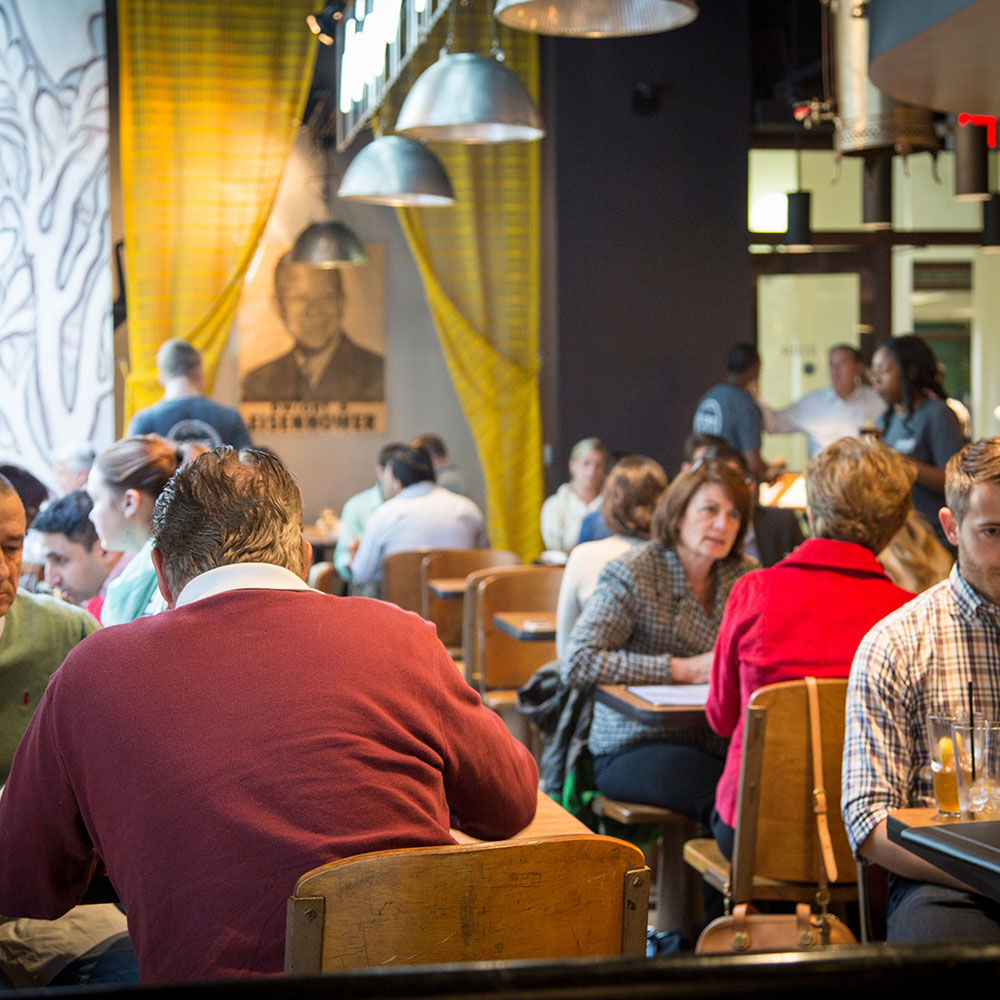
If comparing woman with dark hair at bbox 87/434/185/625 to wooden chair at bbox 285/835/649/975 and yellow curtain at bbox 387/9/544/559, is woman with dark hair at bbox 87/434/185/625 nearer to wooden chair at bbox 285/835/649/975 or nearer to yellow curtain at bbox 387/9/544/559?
wooden chair at bbox 285/835/649/975

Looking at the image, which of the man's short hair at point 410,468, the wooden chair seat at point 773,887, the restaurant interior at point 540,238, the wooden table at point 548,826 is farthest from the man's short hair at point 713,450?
the wooden table at point 548,826

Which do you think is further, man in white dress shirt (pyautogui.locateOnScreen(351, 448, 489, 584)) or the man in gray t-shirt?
the man in gray t-shirt

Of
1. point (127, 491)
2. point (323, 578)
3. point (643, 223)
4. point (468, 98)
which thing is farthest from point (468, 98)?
point (643, 223)

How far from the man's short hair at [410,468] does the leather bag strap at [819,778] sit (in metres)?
3.59

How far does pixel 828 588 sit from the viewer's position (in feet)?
8.79

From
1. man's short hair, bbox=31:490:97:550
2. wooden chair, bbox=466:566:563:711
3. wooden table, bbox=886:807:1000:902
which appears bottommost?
wooden chair, bbox=466:566:563:711

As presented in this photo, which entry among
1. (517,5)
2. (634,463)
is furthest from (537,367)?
(517,5)

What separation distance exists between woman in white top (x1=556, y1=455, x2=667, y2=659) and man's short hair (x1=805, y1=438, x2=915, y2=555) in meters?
1.24

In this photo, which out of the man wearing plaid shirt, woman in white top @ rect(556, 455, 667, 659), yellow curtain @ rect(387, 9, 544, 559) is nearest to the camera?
the man wearing plaid shirt

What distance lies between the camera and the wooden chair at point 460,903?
128cm

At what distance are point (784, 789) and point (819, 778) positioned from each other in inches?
3.0

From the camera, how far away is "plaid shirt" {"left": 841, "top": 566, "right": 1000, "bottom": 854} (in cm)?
212

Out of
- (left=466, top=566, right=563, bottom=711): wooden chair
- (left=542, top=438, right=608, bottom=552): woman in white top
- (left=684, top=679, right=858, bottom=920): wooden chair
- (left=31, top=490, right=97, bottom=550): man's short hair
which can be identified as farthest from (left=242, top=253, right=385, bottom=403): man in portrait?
(left=684, top=679, right=858, bottom=920): wooden chair

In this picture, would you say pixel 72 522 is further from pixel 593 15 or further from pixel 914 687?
pixel 914 687
